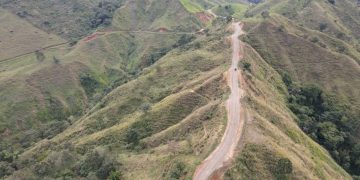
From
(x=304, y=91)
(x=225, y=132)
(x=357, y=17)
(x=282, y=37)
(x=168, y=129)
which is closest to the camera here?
(x=225, y=132)

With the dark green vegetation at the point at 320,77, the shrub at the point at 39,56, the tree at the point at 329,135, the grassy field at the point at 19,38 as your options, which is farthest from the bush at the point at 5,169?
the tree at the point at 329,135

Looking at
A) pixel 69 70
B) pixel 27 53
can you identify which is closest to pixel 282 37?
pixel 69 70

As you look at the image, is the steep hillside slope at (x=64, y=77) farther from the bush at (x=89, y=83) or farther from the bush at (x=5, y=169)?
the bush at (x=5, y=169)

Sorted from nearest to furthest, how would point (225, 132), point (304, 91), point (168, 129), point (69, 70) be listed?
1. point (225, 132)
2. point (168, 129)
3. point (304, 91)
4. point (69, 70)

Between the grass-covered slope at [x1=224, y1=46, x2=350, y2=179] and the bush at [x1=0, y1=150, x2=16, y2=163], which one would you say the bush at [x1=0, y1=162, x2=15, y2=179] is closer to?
the bush at [x1=0, y1=150, x2=16, y2=163]

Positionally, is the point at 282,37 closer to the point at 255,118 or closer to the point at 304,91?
the point at 304,91

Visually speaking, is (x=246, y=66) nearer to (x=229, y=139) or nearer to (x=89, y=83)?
(x=229, y=139)

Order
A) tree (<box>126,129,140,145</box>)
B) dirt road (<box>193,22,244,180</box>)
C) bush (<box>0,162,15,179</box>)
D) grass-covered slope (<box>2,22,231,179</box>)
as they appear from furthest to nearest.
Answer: bush (<box>0,162,15,179</box>)
tree (<box>126,129,140,145</box>)
grass-covered slope (<box>2,22,231,179</box>)
dirt road (<box>193,22,244,180</box>)

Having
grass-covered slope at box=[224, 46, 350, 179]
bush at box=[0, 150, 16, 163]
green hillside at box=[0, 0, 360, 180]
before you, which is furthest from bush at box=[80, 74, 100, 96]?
grass-covered slope at box=[224, 46, 350, 179]
